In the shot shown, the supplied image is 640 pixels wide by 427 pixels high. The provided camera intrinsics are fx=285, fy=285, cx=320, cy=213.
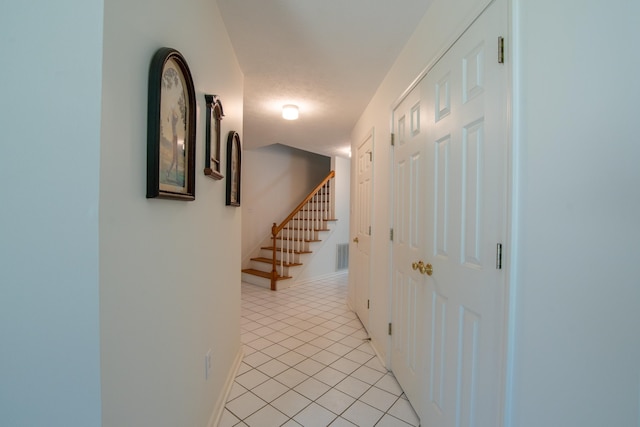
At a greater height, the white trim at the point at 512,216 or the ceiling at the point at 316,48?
the ceiling at the point at 316,48

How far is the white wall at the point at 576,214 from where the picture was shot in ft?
1.98

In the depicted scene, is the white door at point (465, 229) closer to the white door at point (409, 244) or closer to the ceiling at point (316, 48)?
the white door at point (409, 244)

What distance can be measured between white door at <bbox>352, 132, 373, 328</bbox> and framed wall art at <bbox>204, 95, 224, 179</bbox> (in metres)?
1.55

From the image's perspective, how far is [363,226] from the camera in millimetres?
3039

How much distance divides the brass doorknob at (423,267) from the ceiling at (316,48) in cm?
136

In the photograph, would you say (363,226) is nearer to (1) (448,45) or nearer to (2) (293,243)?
(1) (448,45)

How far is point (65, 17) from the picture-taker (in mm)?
586

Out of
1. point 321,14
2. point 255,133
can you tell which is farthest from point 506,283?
point 255,133

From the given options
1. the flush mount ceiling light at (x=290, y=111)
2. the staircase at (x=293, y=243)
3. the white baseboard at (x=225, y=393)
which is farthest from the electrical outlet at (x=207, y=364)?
the staircase at (x=293, y=243)

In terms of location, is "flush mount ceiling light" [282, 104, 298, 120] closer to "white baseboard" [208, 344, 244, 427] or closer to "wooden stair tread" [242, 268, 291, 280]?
"white baseboard" [208, 344, 244, 427]

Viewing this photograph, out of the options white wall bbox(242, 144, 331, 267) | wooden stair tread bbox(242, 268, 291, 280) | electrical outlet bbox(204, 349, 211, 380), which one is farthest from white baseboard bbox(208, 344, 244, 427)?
white wall bbox(242, 144, 331, 267)

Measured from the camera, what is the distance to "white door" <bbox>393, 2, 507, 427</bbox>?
38.4 inches

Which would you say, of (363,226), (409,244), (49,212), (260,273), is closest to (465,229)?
(409,244)

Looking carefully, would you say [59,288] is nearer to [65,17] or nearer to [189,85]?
[65,17]
